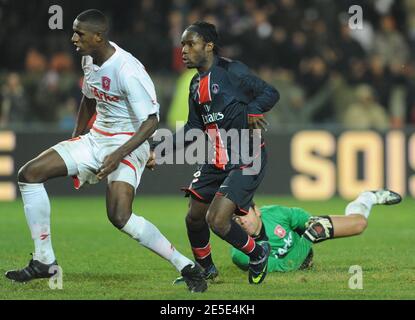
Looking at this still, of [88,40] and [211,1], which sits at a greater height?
[211,1]

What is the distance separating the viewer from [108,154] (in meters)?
7.93

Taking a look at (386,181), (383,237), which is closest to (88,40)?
(383,237)

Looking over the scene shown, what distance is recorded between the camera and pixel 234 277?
869 centimetres

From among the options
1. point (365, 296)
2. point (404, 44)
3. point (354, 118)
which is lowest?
point (365, 296)

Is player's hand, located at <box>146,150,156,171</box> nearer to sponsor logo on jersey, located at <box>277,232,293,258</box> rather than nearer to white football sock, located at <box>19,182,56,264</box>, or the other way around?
white football sock, located at <box>19,182,56,264</box>

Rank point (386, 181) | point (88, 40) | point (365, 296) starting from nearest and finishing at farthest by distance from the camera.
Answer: point (365, 296) → point (88, 40) → point (386, 181)

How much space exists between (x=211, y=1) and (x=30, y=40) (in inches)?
129

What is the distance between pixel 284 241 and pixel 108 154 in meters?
1.93

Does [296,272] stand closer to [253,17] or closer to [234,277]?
[234,277]

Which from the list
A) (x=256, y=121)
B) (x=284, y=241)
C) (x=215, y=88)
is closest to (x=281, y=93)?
(x=284, y=241)

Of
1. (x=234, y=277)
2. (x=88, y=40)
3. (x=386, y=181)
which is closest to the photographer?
(x=88, y=40)

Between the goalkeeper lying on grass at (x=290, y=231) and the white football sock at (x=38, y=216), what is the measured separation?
161cm

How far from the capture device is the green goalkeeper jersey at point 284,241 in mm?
8906

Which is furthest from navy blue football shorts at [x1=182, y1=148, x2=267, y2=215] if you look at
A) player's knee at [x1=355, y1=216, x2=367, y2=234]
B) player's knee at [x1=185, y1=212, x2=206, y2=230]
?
player's knee at [x1=355, y1=216, x2=367, y2=234]
